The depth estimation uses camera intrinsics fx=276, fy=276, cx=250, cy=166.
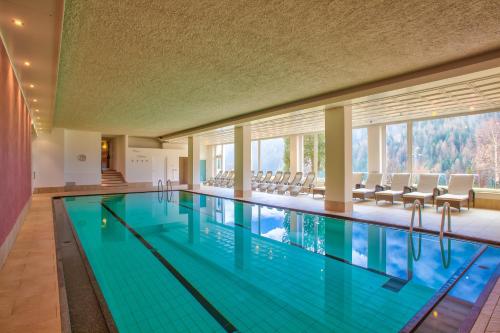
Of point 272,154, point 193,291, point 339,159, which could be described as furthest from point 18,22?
point 272,154

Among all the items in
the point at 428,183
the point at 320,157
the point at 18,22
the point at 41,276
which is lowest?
the point at 41,276

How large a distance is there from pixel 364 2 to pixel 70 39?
3.90 metres

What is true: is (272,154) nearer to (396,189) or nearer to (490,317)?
(396,189)

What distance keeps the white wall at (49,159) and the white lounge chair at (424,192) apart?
14.7m

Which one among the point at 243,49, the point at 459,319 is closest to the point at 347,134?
the point at 243,49

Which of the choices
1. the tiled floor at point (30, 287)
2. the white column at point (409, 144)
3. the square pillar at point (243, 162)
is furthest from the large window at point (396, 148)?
the tiled floor at point (30, 287)

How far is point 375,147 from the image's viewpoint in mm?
11297

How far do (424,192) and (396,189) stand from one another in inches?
33.1

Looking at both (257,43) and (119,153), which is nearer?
(257,43)

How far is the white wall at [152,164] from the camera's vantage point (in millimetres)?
16375

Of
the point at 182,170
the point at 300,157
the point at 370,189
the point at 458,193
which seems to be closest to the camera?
the point at 458,193

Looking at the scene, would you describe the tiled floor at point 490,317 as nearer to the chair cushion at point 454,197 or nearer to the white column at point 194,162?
the chair cushion at point 454,197

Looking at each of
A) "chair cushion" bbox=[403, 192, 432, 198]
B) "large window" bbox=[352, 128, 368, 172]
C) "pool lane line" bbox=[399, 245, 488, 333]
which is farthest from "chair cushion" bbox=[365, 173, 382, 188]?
"pool lane line" bbox=[399, 245, 488, 333]

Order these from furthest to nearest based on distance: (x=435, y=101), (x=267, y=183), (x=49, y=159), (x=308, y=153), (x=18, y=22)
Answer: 1. (x=308, y=153)
2. (x=267, y=183)
3. (x=49, y=159)
4. (x=435, y=101)
5. (x=18, y=22)
